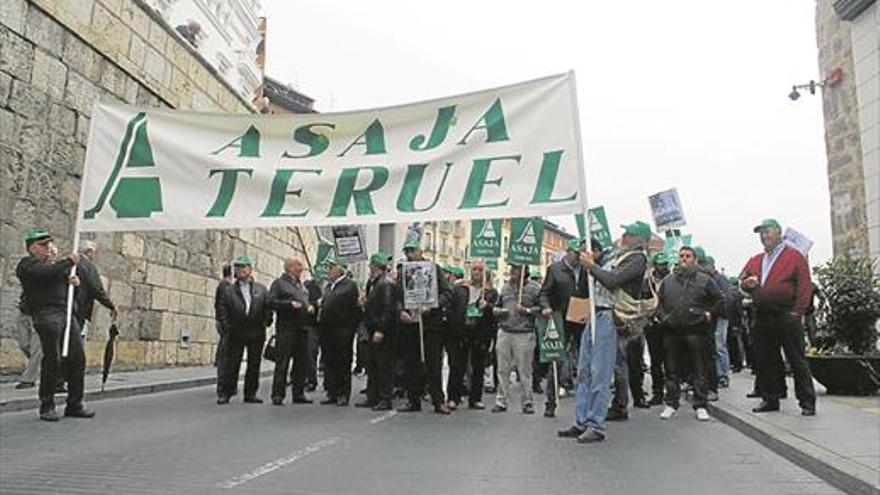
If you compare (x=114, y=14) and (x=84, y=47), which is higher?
(x=114, y=14)

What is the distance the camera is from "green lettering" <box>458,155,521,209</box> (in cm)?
784

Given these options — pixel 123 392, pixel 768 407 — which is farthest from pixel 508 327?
pixel 123 392

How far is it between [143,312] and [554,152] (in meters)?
9.78

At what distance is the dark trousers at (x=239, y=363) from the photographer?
10.3 m

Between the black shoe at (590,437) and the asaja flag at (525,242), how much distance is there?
379cm

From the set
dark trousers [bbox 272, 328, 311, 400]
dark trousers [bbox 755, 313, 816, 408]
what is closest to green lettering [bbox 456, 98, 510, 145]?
dark trousers [bbox 755, 313, 816, 408]

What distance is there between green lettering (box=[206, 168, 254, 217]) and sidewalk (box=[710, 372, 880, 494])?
5.69m

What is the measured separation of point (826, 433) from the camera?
274 inches

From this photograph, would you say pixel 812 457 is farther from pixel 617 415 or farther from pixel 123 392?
pixel 123 392

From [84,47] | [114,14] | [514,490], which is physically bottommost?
[514,490]

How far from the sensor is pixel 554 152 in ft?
25.3

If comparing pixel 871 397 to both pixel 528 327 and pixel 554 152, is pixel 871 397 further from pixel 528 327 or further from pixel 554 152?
pixel 554 152

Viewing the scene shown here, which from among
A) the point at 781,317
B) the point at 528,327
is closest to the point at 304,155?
the point at 528,327

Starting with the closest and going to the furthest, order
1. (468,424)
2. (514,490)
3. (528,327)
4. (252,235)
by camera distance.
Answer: (514,490) → (468,424) → (528,327) → (252,235)
